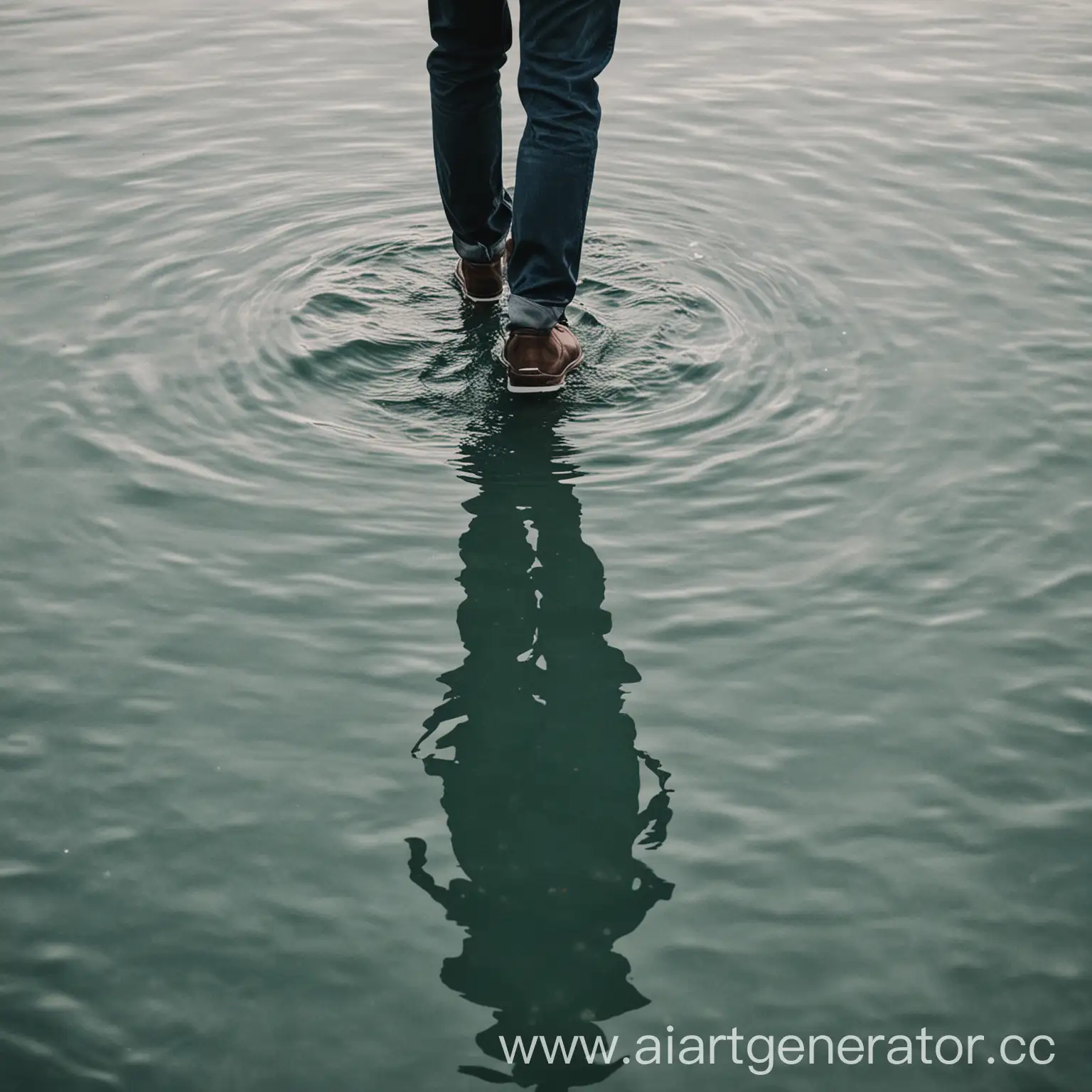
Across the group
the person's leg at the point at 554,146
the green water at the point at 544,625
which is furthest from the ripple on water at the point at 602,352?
the person's leg at the point at 554,146

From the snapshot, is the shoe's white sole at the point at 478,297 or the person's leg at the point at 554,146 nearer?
the person's leg at the point at 554,146

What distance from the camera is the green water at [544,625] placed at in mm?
2051

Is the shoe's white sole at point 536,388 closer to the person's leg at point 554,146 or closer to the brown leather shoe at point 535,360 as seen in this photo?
the brown leather shoe at point 535,360

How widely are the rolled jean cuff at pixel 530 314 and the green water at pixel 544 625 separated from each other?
0.61 feet

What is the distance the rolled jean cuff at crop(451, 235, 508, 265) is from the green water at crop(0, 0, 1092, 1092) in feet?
0.45

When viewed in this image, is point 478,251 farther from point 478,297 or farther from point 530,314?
point 530,314

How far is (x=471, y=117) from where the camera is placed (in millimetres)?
3764

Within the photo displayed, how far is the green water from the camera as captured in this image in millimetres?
2051

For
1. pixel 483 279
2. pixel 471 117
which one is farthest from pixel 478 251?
pixel 471 117

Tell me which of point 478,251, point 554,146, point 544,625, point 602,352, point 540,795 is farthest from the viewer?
point 478,251

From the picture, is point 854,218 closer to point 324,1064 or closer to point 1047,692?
point 1047,692

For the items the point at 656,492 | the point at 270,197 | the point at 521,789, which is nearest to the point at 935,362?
the point at 656,492

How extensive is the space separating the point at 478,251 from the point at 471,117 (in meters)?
0.35

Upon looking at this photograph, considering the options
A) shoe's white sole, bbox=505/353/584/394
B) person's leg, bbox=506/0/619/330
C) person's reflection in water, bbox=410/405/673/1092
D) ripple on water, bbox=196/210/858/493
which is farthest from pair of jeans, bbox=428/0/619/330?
person's reflection in water, bbox=410/405/673/1092
